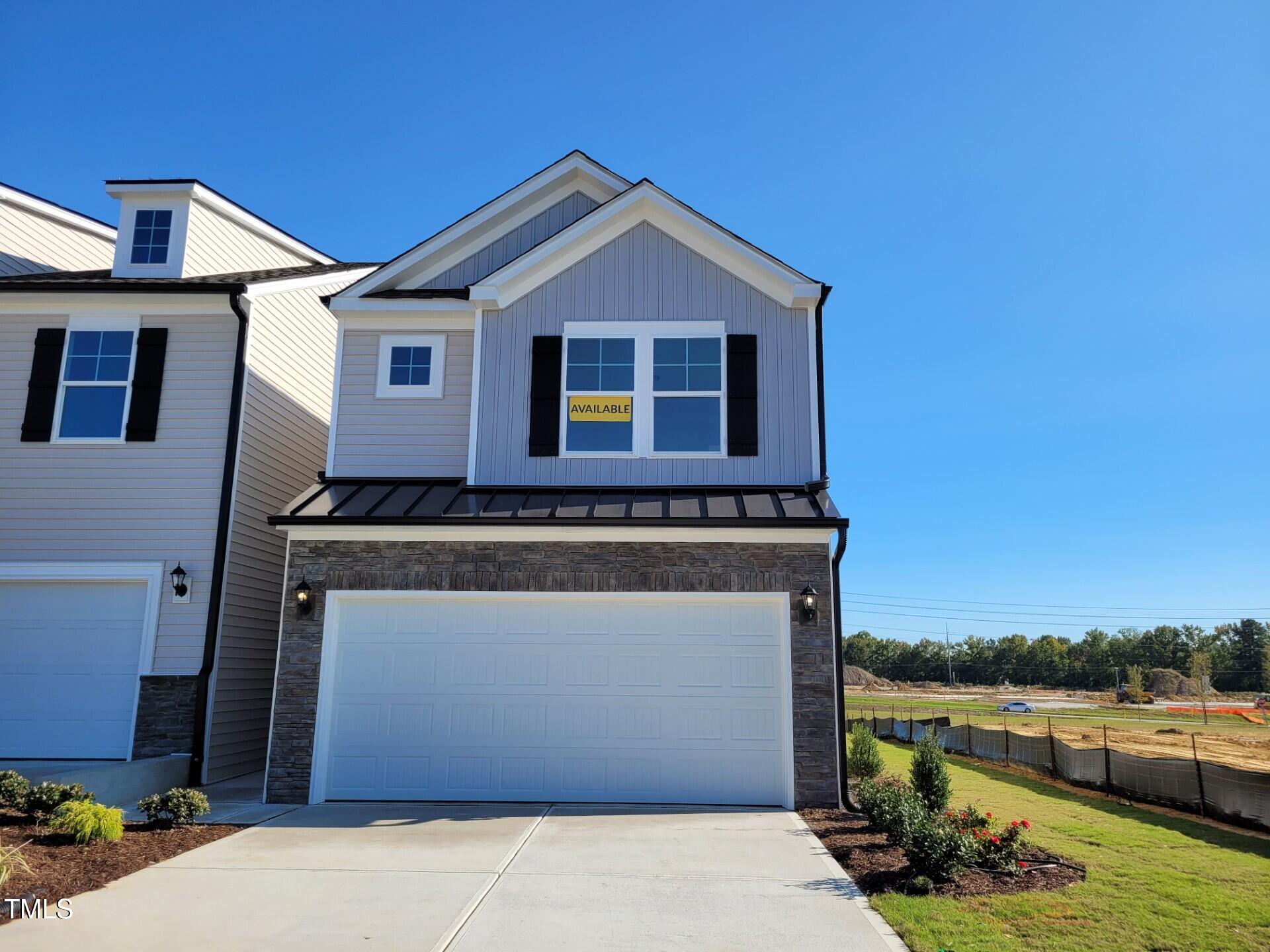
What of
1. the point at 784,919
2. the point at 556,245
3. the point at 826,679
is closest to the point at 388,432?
the point at 556,245

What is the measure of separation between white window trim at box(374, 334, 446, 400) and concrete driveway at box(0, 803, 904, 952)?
5335 millimetres

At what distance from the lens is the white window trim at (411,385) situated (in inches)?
451

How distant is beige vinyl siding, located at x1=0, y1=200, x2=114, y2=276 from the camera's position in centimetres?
1357

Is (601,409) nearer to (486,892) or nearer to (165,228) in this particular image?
(486,892)

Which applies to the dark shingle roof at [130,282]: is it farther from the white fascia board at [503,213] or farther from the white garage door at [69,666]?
the white garage door at [69,666]

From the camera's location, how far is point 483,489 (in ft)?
34.3

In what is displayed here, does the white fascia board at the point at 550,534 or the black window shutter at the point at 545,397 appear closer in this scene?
the white fascia board at the point at 550,534

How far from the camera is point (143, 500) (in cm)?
1109

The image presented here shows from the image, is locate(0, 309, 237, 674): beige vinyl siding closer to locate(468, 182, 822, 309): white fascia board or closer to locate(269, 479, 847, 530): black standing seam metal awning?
locate(269, 479, 847, 530): black standing seam metal awning

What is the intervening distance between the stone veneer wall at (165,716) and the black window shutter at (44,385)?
356cm

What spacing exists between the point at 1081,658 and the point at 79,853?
98.2m

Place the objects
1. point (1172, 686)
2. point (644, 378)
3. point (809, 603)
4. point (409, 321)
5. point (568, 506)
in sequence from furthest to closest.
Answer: point (1172, 686) < point (409, 321) < point (644, 378) < point (568, 506) < point (809, 603)

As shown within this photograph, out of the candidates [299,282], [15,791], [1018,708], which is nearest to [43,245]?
Result: [299,282]

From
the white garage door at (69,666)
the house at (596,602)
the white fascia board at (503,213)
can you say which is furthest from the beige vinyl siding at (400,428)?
the white garage door at (69,666)
